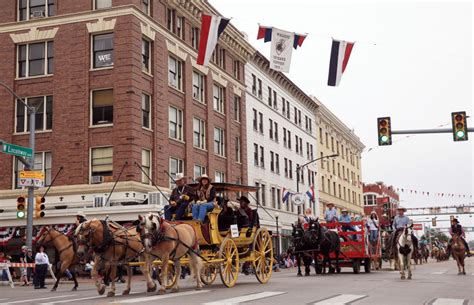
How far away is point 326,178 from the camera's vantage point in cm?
6800

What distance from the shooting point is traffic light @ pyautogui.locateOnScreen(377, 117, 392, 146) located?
2330cm

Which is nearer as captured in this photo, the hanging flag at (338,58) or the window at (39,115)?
the hanging flag at (338,58)

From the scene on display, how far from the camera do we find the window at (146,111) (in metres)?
33.6

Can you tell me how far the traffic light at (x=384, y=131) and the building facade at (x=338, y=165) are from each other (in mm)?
41881

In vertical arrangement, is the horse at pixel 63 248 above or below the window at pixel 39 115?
below

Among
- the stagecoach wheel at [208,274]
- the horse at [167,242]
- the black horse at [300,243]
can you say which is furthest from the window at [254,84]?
the horse at [167,242]

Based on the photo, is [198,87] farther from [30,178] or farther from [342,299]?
[342,299]

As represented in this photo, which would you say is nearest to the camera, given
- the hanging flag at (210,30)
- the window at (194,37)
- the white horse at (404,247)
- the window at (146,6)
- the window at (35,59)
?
the white horse at (404,247)

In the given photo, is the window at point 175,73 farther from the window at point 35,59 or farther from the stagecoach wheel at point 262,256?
the stagecoach wheel at point 262,256

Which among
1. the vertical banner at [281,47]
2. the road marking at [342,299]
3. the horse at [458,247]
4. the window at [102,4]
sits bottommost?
the road marking at [342,299]

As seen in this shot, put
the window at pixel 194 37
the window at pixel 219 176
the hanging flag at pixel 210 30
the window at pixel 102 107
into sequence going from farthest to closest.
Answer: the window at pixel 219 176
the window at pixel 194 37
the window at pixel 102 107
the hanging flag at pixel 210 30

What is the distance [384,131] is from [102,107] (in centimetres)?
1614

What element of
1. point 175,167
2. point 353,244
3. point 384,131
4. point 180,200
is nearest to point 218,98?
point 175,167

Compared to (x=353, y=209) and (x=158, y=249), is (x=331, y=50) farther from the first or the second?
(x=353, y=209)
